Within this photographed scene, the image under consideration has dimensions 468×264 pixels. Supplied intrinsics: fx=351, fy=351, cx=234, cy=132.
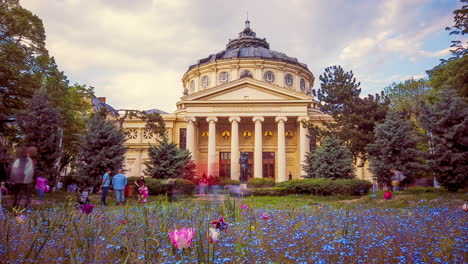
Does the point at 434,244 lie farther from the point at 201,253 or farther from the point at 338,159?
the point at 338,159

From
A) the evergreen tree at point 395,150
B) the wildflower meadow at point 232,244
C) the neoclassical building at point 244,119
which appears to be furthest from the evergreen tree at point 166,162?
the wildflower meadow at point 232,244

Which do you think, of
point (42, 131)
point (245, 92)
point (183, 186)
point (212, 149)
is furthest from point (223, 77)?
point (42, 131)

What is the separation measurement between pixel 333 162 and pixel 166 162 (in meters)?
13.0

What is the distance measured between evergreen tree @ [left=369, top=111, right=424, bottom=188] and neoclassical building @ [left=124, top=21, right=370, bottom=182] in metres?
13.4

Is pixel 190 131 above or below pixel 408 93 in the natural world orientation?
below

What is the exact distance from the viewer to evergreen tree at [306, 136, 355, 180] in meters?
27.1

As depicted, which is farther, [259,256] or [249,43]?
[249,43]

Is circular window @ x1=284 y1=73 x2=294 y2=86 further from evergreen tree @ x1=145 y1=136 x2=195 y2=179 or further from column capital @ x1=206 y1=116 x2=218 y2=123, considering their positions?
evergreen tree @ x1=145 y1=136 x2=195 y2=179

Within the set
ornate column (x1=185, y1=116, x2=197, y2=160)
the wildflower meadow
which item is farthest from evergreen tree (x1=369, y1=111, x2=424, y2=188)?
ornate column (x1=185, y1=116, x2=197, y2=160)

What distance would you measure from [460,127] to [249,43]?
4662cm

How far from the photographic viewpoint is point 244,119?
1678 inches

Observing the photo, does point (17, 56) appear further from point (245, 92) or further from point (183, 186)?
point (245, 92)

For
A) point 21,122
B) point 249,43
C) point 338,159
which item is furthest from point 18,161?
point 249,43

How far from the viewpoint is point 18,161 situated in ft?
29.4
